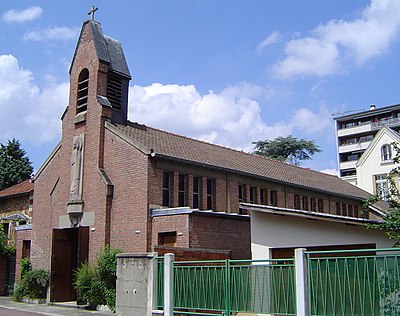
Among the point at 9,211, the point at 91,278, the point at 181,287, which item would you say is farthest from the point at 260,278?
the point at 9,211

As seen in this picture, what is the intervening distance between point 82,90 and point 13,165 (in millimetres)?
27578

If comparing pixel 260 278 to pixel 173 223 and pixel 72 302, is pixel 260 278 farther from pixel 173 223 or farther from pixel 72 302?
pixel 72 302

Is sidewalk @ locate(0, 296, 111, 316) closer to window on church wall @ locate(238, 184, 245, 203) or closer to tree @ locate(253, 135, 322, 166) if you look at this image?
window on church wall @ locate(238, 184, 245, 203)

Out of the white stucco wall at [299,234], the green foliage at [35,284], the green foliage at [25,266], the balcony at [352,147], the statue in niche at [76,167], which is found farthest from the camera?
the balcony at [352,147]

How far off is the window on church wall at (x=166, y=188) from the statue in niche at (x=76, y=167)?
162 inches

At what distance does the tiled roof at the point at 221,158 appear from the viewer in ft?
74.1

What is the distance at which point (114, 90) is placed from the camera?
24.2 metres

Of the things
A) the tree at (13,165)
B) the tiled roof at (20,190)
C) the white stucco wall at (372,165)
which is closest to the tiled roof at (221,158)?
the tiled roof at (20,190)

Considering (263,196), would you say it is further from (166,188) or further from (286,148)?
(286,148)

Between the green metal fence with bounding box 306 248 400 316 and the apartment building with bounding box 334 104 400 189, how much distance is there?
62.3 meters

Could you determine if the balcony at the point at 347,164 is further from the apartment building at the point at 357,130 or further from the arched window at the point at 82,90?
the arched window at the point at 82,90

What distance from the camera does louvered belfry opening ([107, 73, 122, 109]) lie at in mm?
23953

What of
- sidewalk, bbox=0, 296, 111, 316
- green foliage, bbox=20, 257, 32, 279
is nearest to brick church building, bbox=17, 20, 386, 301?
green foliage, bbox=20, 257, 32, 279

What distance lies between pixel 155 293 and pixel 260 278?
3.61 metres
